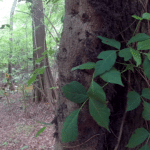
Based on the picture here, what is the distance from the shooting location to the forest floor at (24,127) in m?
4.00

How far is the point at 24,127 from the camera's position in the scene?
509 cm

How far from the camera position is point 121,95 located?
2.60 ft

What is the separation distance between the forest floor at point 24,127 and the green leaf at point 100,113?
7.86 feet

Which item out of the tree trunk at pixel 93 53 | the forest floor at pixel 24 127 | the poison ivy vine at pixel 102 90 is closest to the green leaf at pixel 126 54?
the poison ivy vine at pixel 102 90

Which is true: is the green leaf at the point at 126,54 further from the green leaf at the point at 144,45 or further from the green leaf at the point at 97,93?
the green leaf at the point at 97,93

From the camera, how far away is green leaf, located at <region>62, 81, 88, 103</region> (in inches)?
22.7

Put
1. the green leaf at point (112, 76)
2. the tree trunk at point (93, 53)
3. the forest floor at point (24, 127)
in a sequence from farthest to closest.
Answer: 1. the forest floor at point (24, 127)
2. the tree trunk at point (93, 53)
3. the green leaf at point (112, 76)

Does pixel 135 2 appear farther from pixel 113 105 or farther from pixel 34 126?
pixel 34 126

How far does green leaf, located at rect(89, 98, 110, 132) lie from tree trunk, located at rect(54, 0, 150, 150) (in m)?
0.15

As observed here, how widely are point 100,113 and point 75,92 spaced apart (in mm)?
134

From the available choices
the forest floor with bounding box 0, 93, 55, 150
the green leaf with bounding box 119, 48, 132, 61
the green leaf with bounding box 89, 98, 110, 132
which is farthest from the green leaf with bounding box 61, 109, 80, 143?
the forest floor with bounding box 0, 93, 55, 150

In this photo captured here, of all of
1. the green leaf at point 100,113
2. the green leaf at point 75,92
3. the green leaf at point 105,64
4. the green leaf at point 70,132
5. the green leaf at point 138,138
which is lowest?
the green leaf at point 138,138

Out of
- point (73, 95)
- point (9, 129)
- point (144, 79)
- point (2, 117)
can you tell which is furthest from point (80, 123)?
point (2, 117)

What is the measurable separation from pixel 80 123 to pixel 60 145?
0.73 ft
